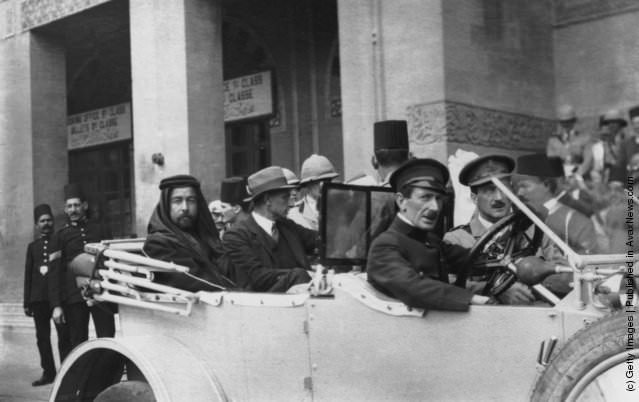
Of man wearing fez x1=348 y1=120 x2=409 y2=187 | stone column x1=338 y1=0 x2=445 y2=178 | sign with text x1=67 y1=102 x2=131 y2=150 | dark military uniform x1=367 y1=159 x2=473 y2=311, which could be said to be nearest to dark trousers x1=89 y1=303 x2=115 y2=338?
stone column x1=338 y1=0 x2=445 y2=178

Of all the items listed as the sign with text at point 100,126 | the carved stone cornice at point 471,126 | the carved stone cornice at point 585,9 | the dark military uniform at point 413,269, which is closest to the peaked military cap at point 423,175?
the dark military uniform at point 413,269

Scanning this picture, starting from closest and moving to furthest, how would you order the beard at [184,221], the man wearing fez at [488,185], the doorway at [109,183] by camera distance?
the man wearing fez at [488,185]
the beard at [184,221]
the doorway at [109,183]

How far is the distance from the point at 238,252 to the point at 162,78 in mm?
7119

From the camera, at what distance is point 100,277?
4.91 metres

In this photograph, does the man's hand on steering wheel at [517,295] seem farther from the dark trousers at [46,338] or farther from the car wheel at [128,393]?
the dark trousers at [46,338]

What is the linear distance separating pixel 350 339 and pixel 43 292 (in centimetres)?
663

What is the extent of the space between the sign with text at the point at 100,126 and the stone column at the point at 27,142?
452 cm

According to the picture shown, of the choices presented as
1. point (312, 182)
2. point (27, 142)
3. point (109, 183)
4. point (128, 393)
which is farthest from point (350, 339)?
point (109, 183)

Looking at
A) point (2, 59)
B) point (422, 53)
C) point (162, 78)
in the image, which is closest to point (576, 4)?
point (422, 53)

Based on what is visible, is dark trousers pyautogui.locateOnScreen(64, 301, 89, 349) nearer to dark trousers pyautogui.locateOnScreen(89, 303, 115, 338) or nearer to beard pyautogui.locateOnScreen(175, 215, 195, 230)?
dark trousers pyautogui.locateOnScreen(89, 303, 115, 338)

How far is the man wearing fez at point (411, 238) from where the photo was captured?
3.51 meters

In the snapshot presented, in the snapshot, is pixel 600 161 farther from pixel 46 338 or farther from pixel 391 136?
pixel 46 338

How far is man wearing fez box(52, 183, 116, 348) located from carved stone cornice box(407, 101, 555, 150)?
3.69 m

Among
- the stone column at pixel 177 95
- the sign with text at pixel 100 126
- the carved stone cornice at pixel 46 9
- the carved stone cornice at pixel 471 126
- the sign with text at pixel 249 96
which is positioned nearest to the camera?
the carved stone cornice at pixel 471 126
